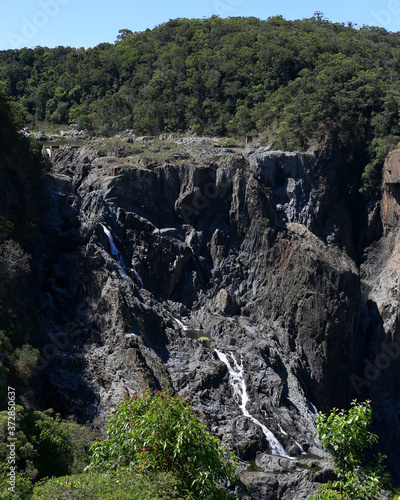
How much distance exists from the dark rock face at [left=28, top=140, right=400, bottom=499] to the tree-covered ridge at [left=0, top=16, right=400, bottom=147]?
18.9ft

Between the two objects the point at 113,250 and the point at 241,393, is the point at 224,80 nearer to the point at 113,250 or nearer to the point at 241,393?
the point at 113,250

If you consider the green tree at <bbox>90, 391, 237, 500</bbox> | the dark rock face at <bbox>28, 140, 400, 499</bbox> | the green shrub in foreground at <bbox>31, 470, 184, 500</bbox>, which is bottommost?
the green shrub in foreground at <bbox>31, 470, 184, 500</bbox>

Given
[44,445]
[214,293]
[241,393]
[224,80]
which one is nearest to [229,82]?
[224,80]

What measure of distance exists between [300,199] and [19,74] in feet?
148

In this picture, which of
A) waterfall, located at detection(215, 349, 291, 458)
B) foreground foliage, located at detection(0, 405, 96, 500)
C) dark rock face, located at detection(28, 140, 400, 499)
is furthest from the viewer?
dark rock face, located at detection(28, 140, 400, 499)

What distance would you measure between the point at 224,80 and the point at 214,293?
29284 millimetres

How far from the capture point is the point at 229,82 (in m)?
63.3

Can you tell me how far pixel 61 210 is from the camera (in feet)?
134

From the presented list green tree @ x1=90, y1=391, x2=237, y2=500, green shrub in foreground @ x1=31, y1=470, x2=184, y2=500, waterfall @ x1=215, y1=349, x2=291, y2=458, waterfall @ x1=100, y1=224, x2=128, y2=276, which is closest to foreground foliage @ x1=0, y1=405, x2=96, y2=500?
green shrub in foreground @ x1=31, y1=470, x2=184, y2=500

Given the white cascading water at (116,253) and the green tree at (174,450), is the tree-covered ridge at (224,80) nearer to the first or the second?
the white cascading water at (116,253)

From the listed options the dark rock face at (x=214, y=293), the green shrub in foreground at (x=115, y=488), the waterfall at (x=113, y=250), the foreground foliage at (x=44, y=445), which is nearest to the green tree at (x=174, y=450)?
the green shrub in foreground at (x=115, y=488)

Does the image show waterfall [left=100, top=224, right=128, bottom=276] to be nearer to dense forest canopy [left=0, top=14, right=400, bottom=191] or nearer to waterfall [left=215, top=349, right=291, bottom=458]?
waterfall [left=215, top=349, right=291, bottom=458]

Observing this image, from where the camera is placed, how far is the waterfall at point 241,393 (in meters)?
30.9

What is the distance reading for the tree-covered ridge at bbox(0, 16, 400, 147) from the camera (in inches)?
2152
